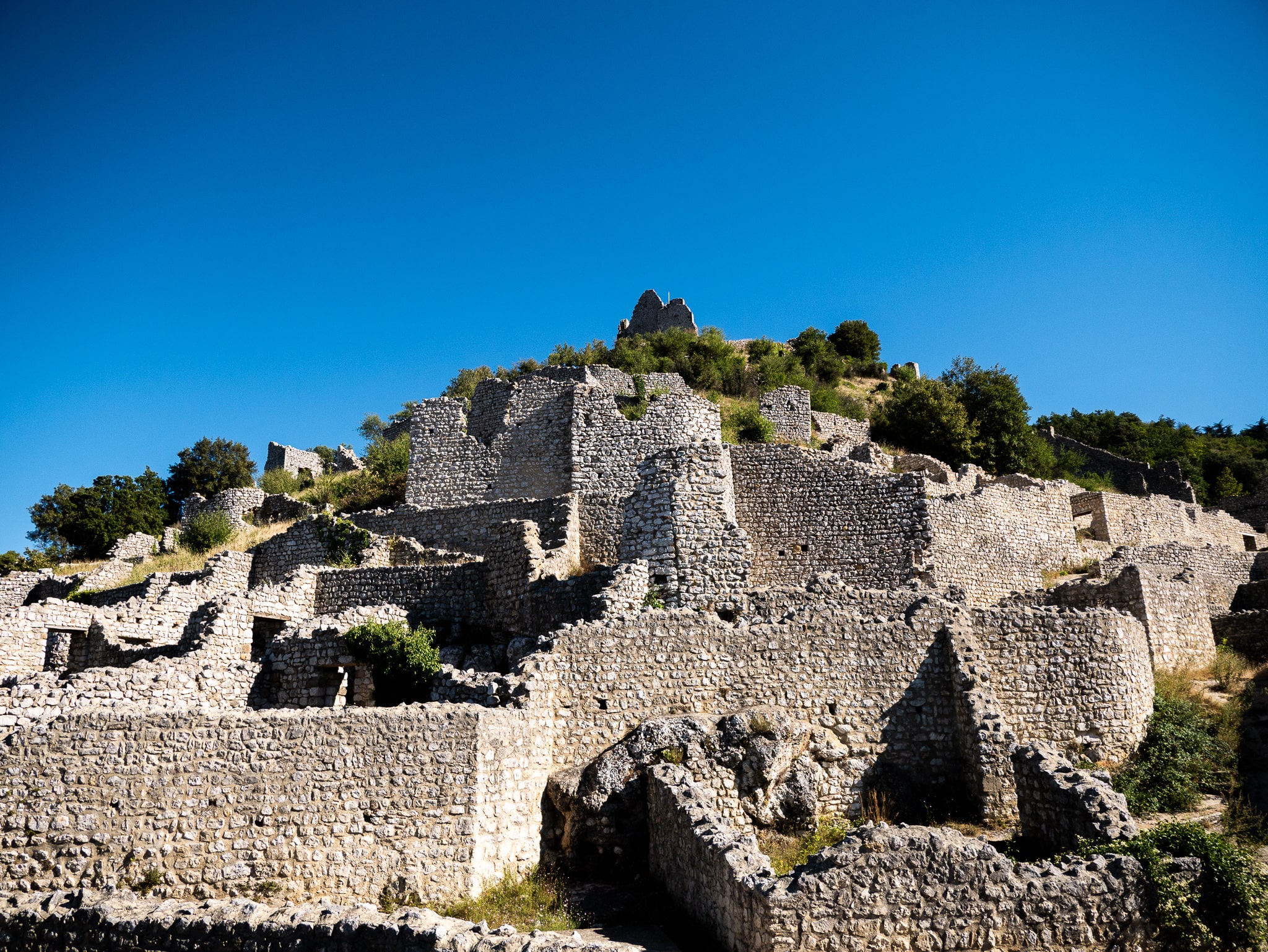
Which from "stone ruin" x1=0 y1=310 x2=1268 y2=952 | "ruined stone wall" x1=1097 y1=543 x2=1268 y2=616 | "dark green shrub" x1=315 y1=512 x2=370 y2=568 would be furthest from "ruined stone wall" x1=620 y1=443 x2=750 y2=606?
"ruined stone wall" x1=1097 y1=543 x2=1268 y2=616

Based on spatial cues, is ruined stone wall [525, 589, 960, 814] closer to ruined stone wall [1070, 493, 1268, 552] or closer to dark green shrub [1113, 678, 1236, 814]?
dark green shrub [1113, 678, 1236, 814]

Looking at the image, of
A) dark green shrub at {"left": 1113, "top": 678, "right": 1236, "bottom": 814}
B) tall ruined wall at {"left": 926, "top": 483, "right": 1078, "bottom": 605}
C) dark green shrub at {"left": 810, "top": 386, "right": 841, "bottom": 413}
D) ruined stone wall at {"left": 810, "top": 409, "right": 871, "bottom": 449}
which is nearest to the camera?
dark green shrub at {"left": 1113, "top": 678, "right": 1236, "bottom": 814}

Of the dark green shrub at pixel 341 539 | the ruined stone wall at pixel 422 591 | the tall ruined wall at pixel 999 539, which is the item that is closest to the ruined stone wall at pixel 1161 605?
the tall ruined wall at pixel 999 539

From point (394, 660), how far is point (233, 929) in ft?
20.3

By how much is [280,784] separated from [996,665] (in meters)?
10.4

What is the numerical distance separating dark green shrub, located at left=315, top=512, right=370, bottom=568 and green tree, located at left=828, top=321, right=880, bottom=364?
108 ft

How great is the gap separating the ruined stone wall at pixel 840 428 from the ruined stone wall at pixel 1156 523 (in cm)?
758

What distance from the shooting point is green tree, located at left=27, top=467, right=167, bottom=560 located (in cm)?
3325

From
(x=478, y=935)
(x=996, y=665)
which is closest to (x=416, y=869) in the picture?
(x=478, y=935)

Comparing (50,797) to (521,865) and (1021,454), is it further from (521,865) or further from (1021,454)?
(1021,454)

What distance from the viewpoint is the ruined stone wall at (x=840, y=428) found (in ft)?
103

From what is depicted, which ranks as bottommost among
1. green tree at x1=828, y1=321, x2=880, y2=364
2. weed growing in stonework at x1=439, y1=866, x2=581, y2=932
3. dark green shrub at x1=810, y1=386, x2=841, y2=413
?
weed growing in stonework at x1=439, y1=866, x2=581, y2=932

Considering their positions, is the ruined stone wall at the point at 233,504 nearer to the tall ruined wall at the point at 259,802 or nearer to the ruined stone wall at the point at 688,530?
the ruined stone wall at the point at 688,530

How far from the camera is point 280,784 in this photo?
10.1 metres
